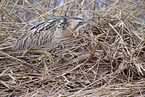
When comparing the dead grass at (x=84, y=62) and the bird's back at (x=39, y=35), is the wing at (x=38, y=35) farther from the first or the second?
the dead grass at (x=84, y=62)

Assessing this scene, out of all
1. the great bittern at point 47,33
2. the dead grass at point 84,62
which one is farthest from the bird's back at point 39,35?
the dead grass at point 84,62

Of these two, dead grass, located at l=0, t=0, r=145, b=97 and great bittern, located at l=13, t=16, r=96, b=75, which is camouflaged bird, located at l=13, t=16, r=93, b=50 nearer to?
great bittern, located at l=13, t=16, r=96, b=75

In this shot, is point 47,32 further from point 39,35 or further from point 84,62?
point 84,62

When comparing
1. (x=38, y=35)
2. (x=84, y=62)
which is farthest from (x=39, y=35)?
(x=84, y=62)

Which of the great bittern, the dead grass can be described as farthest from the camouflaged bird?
the dead grass

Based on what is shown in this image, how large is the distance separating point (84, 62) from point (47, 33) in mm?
509

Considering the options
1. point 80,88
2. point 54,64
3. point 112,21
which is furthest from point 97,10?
point 80,88

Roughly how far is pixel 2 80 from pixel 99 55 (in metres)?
1.08

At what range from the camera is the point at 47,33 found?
1711 millimetres

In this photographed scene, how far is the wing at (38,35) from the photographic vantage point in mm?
1665

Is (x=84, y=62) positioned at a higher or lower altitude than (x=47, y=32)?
lower

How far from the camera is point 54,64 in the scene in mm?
1809

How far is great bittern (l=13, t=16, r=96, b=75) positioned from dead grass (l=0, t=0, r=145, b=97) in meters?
0.12

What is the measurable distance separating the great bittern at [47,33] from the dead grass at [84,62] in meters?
0.12
